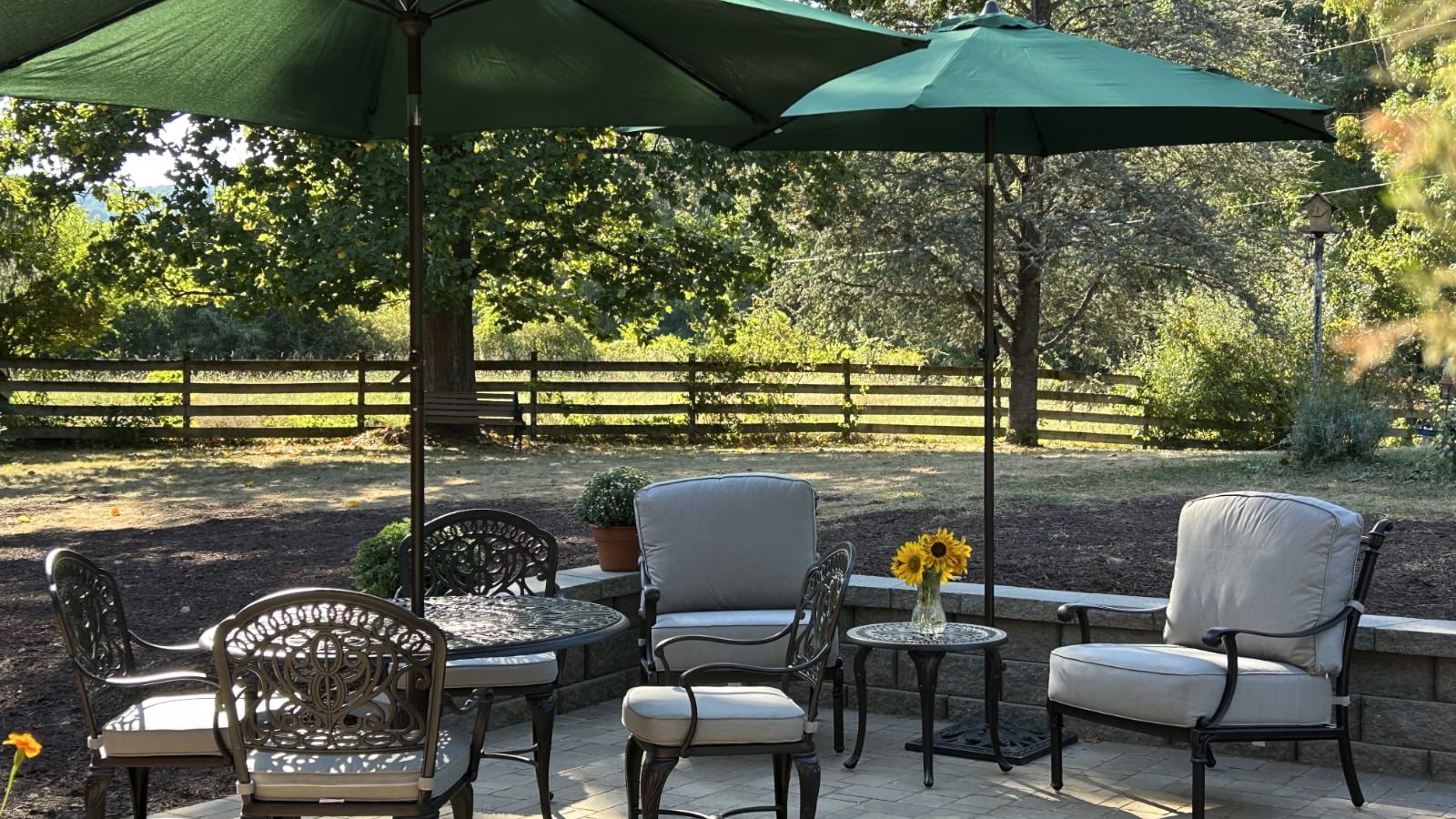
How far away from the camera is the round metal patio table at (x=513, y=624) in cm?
343

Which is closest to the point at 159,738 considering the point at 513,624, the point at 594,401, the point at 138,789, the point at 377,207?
the point at 138,789

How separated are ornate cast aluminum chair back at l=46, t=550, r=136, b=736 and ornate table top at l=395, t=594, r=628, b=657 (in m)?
0.82

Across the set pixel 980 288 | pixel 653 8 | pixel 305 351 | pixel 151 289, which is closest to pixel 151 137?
pixel 151 289

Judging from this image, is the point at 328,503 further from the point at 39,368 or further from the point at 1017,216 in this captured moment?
the point at 1017,216

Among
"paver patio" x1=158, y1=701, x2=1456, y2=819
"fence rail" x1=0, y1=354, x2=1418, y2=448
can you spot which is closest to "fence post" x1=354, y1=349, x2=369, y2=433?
"fence rail" x1=0, y1=354, x2=1418, y2=448

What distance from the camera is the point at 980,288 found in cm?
1733

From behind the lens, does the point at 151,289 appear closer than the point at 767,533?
No

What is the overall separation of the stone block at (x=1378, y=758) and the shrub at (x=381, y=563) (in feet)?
10.9

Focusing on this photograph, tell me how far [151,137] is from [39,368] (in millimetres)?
4051

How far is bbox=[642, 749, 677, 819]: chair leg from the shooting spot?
368 cm

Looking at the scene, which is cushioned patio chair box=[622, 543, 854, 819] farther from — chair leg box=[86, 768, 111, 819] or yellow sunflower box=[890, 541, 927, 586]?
chair leg box=[86, 768, 111, 819]

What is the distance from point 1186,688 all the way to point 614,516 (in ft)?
8.26

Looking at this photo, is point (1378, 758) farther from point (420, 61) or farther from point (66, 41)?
point (66, 41)

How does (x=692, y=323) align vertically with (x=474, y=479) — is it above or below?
above
